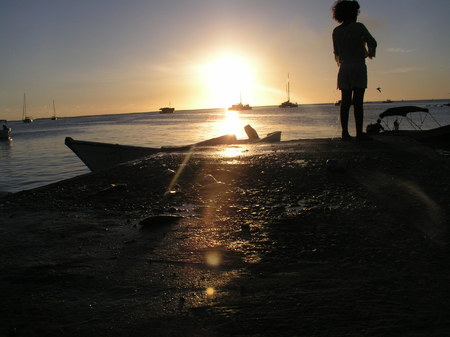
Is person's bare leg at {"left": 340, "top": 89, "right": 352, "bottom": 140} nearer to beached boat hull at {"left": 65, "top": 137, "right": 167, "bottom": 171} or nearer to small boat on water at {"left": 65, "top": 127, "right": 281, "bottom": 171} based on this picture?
small boat on water at {"left": 65, "top": 127, "right": 281, "bottom": 171}

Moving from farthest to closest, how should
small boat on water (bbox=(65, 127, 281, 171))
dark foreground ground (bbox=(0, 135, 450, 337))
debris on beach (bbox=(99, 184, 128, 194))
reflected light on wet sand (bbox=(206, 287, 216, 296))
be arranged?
small boat on water (bbox=(65, 127, 281, 171)), debris on beach (bbox=(99, 184, 128, 194)), reflected light on wet sand (bbox=(206, 287, 216, 296)), dark foreground ground (bbox=(0, 135, 450, 337))

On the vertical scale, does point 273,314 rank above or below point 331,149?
below

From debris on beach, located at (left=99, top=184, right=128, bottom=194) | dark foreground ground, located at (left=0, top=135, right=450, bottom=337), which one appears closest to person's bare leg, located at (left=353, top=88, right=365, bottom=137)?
dark foreground ground, located at (left=0, top=135, right=450, bottom=337)

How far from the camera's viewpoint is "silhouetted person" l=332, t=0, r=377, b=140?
602 centimetres

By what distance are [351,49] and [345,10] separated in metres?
0.65

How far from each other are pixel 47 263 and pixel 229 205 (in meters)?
1.62

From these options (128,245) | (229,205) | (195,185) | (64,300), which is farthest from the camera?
(195,185)

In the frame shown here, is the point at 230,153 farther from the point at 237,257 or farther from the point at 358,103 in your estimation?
the point at 237,257

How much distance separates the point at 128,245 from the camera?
2396 millimetres

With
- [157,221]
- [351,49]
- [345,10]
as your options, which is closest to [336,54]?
[351,49]

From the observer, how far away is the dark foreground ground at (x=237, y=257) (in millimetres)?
1454

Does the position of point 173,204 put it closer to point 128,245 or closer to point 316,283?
point 128,245

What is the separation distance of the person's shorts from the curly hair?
77cm

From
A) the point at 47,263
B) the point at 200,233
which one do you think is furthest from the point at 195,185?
the point at 47,263
